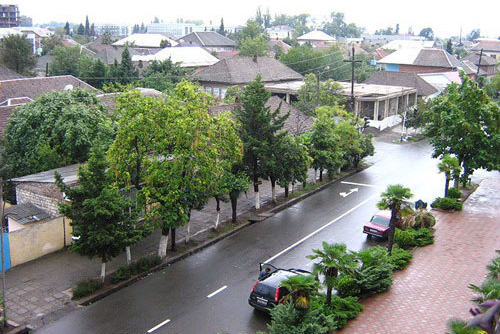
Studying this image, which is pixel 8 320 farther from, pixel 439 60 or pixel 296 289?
pixel 439 60

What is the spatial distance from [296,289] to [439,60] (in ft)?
239

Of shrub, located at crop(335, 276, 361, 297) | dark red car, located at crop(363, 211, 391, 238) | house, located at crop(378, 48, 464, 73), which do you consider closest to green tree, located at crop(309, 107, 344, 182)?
dark red car, located at crop(363, 211, 391, 238)

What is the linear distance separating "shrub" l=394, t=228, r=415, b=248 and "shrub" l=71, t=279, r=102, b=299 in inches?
499

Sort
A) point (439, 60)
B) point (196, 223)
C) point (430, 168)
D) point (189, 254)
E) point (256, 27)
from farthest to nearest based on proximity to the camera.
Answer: point (256, 27) → point (439, 60) → point (430, 168) → point (196, 223) → point (189, 254)

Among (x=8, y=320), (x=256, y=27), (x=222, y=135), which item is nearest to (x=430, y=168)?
(x=222, y=135)

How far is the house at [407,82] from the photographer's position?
195 ft

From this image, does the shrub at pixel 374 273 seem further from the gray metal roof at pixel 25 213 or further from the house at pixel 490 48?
the house at pixel 490 48

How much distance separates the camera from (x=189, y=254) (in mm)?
22156

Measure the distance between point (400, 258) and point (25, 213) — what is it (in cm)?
1612

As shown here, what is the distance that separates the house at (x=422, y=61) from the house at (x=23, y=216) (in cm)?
6855

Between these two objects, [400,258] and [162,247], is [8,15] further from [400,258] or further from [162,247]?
[400,258]

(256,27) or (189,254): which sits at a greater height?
(256,27)

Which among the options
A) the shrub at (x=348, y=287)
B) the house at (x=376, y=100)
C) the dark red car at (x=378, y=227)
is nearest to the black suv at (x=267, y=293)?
the shrub at (x=348, y=287)

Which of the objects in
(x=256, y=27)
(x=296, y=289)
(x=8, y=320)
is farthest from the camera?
(x=256, y=27)
